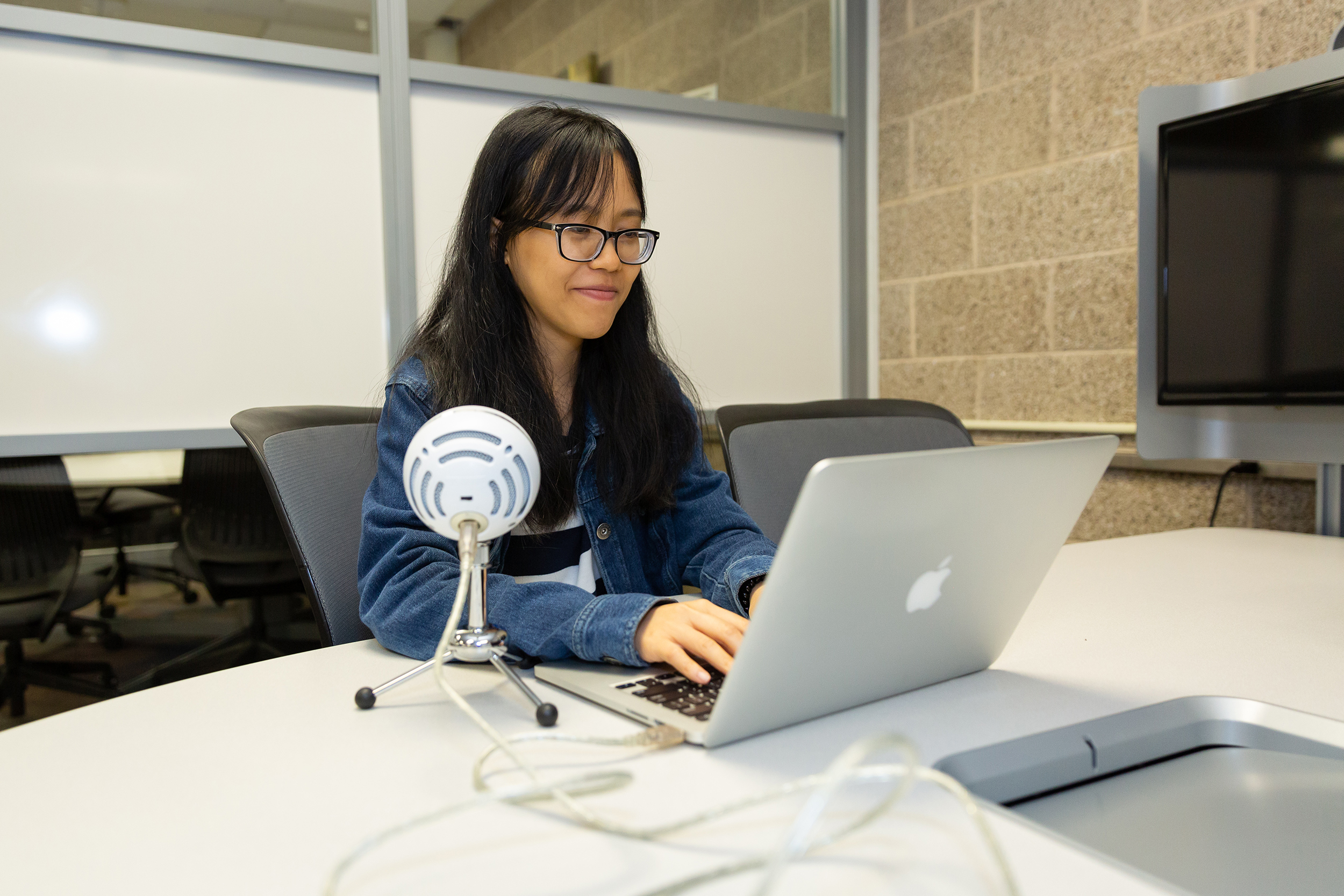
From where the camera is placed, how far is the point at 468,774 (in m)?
0.56

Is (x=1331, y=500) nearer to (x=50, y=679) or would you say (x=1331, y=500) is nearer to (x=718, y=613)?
(x=718, y=613)

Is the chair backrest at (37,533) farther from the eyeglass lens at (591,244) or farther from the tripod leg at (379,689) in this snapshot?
the tripod leg at (379,689)

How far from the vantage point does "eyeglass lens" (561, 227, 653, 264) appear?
3.46 feet

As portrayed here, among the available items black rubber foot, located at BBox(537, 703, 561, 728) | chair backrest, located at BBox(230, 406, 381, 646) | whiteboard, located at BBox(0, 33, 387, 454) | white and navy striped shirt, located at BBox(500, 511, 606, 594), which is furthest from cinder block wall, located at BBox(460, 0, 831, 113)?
black rubber foot, located at BBox(537, 703, 561, 728)

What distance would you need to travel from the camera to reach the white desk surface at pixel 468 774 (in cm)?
44

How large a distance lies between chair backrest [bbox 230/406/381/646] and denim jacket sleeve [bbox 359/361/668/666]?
13 centimetres

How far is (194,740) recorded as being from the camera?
24.8 inches

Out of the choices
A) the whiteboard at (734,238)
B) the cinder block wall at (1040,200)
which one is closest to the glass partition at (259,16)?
the whiteboard at (734,238)

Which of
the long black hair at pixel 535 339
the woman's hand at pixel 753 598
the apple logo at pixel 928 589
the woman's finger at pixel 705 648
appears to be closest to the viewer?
the apple logo at pixel 928 589

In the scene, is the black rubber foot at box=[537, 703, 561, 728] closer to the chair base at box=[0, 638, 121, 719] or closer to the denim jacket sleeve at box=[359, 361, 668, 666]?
the denim jacket sleeve at box=[359, 361, 668, 666]

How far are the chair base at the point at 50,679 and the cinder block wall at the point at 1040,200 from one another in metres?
2.02

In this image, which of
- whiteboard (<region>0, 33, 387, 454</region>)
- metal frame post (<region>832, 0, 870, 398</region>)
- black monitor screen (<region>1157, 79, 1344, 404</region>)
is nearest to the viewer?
black monitor screen (<region>1157, 79, 1344, 404</region>)

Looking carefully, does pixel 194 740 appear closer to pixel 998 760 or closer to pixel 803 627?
pixel 803 627

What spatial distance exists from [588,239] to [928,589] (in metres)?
0.62
